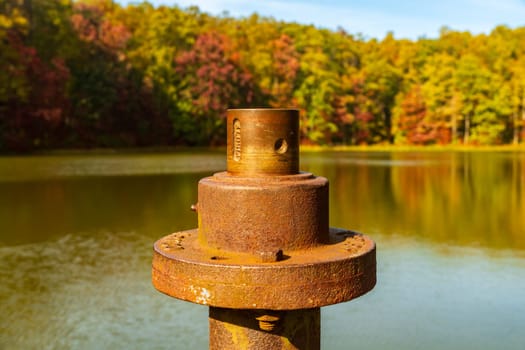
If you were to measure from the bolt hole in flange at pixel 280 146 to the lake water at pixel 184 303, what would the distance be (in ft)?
10.3

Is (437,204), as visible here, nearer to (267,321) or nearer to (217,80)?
(267,321)

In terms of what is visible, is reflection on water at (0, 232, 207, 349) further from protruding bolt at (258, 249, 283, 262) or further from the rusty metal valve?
protruding bolt at (258, 249, 283, 262)

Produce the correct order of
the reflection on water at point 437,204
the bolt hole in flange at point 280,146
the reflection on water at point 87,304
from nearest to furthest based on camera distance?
the bolt hole in flange at point 280,146
the reflection on water at point 87,304
the reflection on water at point 437,204

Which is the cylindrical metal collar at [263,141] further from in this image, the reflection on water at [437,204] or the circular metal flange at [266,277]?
the reflection on water at [437,204]

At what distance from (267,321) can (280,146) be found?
0.53 meters

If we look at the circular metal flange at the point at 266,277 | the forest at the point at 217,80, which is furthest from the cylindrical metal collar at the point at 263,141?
the forest at the point at 217,80

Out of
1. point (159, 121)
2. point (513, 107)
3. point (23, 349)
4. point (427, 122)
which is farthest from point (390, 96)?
point (23, 349)

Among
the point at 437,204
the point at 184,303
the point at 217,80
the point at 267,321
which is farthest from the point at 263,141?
the point at 217,80

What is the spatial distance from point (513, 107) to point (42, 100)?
28.1 meters

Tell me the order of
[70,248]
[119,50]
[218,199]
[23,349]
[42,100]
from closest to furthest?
[218,199], [23,349], [70,248], [42,100], [119,50]

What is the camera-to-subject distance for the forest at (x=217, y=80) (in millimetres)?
31594

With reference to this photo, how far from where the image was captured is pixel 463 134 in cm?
4194

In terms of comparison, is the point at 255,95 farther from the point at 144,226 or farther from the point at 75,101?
the point at 144,226

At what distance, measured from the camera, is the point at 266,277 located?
A: 5.59 feet
